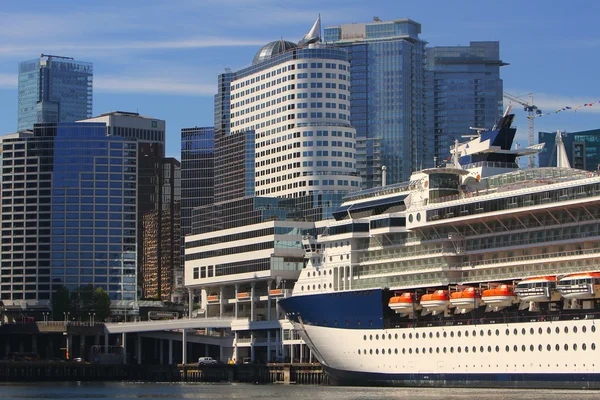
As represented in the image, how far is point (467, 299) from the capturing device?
87125 mm

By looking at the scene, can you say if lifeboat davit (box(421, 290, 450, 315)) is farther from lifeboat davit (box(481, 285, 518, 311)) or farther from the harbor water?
the harbor water

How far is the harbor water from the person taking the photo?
257ft

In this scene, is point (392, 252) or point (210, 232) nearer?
point (392, 252)

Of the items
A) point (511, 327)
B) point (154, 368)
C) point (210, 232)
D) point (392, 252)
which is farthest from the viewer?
point (210, 232)

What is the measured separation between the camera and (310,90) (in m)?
169

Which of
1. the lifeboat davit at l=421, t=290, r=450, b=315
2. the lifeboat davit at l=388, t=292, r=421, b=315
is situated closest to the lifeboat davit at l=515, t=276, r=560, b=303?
the lifeboat davit at l=421, t=290, r=450, b=315

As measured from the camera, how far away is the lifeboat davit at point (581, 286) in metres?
78.4

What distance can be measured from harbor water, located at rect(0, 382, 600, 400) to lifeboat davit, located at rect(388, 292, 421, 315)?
6021 mm

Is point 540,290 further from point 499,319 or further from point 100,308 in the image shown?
point 100,308

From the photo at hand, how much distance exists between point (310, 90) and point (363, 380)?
78653 millimetres

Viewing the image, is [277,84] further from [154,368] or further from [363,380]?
[363,380]

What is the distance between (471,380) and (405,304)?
8714 millimetres

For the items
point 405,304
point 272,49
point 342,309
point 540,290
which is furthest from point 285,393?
point 272,49

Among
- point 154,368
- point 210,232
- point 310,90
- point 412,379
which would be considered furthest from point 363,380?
point 310,90
